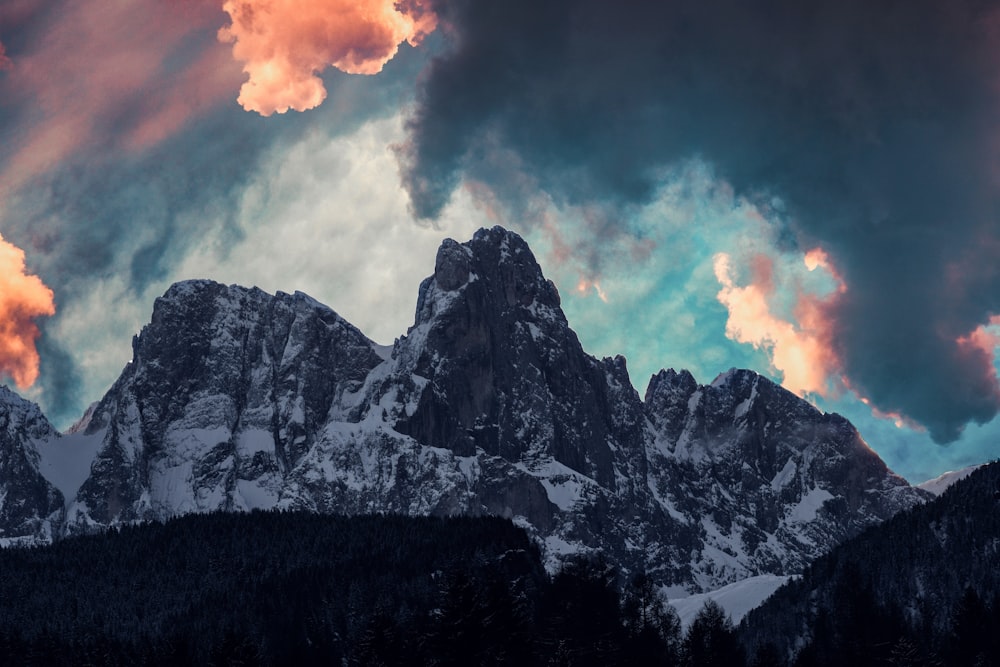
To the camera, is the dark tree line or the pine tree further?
the pine tree

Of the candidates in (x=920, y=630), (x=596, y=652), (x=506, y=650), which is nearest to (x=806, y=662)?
(x=596, y=652)

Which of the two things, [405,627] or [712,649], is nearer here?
[712,649]

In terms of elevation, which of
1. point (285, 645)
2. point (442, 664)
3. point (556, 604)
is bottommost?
point (442, 664)

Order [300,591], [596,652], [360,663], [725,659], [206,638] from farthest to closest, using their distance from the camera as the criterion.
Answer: [300,591] → [206,638] → [725,659] → [596,652] → [360,663]

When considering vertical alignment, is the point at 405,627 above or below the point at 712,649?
above

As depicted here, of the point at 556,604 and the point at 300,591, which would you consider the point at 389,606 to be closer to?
the point at 300,591

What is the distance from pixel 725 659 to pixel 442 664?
130 feet

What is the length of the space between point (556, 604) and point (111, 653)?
186ft

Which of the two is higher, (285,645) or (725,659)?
(285,645)

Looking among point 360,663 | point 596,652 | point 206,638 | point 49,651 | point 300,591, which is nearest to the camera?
point 360,663

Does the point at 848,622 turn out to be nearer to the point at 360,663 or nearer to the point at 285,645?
the point at 360,663

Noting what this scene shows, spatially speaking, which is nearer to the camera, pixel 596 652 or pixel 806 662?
pixel 596 652

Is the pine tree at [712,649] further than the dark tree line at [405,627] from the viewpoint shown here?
Yes

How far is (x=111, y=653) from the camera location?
156m
